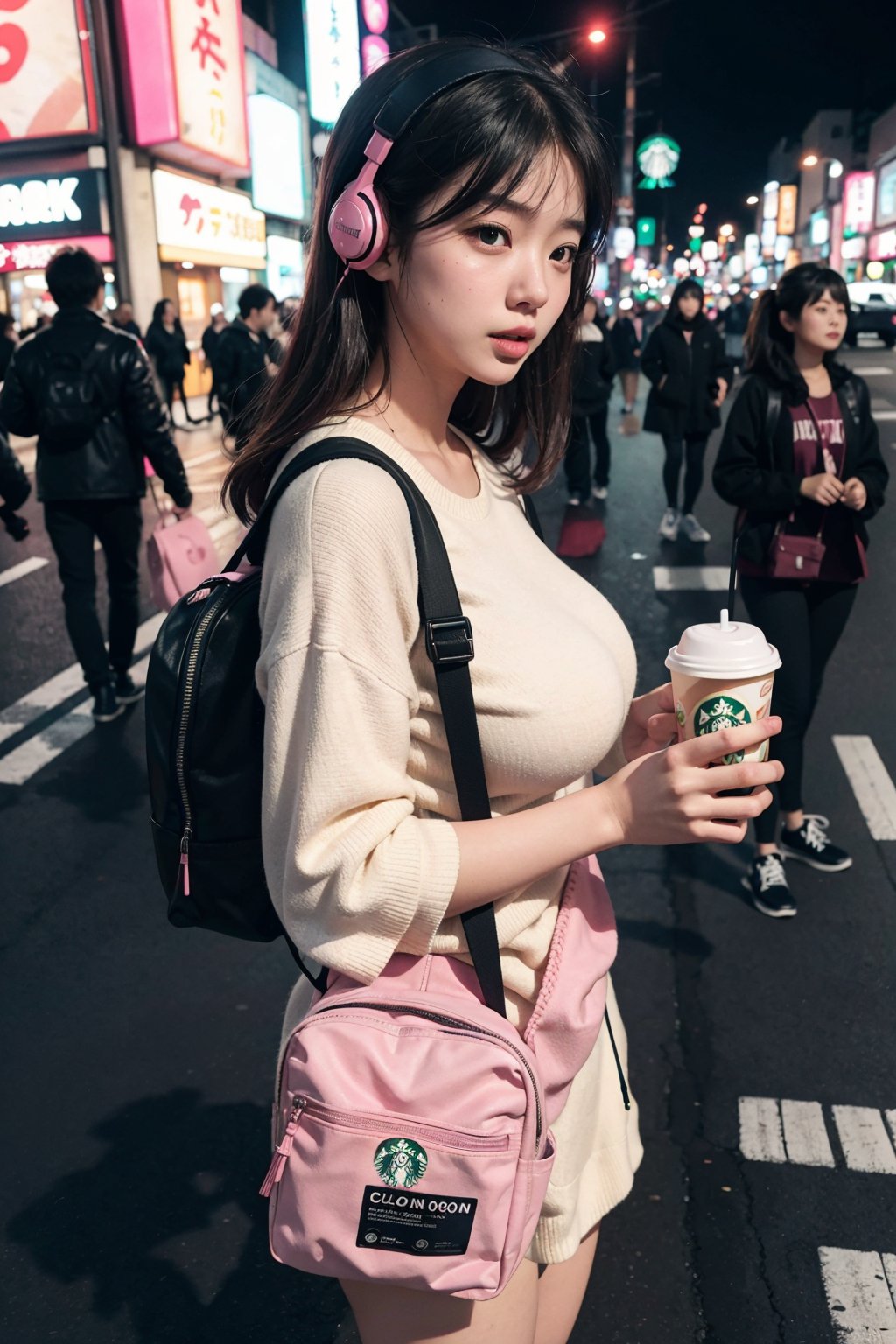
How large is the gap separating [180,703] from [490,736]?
0.37 m

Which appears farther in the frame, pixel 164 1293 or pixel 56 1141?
pixel 56 1141

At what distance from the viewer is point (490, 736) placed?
1.42 m

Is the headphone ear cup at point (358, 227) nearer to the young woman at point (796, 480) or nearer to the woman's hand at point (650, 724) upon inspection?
the woman's hand at point (650, 724)

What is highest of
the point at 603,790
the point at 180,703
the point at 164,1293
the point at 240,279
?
the point at 240,279

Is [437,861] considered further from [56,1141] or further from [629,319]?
[629,319]

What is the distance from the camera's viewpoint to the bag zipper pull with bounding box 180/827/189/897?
1452mm

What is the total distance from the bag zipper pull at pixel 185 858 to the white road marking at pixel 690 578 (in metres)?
7.05

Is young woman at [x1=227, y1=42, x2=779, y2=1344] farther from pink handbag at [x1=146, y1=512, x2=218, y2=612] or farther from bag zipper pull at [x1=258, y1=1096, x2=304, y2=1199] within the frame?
pink handbag at [x1=146, y1=512, x2=218, y2=612]

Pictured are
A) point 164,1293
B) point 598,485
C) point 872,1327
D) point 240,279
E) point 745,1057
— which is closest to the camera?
point 872,1327

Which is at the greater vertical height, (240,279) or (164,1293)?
(240,279)

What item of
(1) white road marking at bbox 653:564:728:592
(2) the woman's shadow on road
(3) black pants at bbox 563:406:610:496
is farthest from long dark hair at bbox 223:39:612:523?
(3) black pants at bbox 563:406:610:496

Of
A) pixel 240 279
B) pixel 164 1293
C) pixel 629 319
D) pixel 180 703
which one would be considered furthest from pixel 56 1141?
pixel 240 279

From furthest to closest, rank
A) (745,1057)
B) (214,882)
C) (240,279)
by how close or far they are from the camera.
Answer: (240,279) → (745,1057) → (214,882)

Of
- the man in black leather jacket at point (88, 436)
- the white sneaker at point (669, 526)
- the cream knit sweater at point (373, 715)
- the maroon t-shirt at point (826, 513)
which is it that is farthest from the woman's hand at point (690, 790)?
the white sneaker at point (669, 526)
